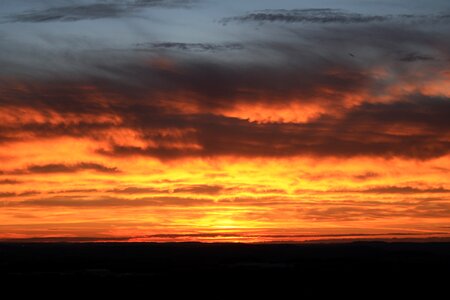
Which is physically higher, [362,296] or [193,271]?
[193,271]

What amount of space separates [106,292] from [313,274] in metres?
30.0

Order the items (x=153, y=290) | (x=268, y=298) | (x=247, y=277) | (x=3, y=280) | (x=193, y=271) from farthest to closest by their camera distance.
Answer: (x=193, y=271) < (x=247, y=277) < (x=3, y=280) < (x=153, y=290) < (x=268, y=298)

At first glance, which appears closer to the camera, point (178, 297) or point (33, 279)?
point (178, 297)

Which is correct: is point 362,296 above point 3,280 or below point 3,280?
below

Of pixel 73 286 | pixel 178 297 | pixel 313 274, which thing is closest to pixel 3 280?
pixel 73 286

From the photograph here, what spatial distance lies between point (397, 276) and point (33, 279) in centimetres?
4085

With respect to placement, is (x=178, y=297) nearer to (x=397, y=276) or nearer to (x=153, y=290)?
(x=153, y=290)

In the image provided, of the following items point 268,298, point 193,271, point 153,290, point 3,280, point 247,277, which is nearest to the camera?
point 268,298

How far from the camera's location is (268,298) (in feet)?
200

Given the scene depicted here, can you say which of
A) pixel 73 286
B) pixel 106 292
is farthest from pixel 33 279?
pixel 106 292

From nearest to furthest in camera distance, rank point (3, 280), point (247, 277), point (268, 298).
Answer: point (268, 298) → point (3, 280) → point (247, 277)

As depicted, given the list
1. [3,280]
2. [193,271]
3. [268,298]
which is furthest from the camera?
[193,271]

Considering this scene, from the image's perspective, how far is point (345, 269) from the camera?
93938 millimetres

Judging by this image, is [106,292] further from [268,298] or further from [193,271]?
[193,271]
